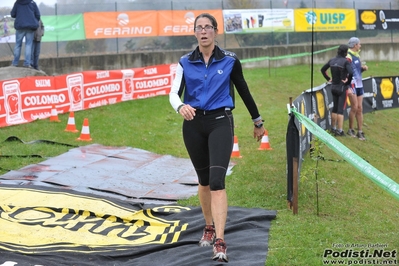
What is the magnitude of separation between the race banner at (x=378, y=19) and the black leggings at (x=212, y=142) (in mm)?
32739

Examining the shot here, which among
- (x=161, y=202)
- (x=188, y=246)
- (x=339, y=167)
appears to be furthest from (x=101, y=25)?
(x=188, y=246)

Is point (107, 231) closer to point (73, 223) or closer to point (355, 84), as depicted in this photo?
point (73, 223)

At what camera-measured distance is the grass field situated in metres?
7.21

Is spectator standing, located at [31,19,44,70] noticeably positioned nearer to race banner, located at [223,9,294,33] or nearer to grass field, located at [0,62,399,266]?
grass field, located at [0,62,399,266]

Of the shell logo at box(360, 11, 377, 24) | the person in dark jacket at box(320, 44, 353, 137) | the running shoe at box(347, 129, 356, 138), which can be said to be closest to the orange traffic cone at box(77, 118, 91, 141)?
the person in dark jacket at box(320, 44, 353, 137)

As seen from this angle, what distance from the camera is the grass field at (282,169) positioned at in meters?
7.21

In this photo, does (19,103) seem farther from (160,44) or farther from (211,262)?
(160,44)

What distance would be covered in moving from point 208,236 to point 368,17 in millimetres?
33164

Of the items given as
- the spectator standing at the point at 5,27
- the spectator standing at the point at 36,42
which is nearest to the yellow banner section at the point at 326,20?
the spectator standing at the point at 5,27

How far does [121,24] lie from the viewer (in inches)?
1143

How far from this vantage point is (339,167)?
12.4 metres

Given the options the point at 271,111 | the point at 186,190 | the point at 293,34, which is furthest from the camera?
the point at 293,34

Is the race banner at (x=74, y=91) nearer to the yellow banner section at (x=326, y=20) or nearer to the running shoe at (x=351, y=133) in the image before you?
the running shoe at (x=351, y=133)

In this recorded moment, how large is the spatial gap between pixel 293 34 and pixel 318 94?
67.7 feet
